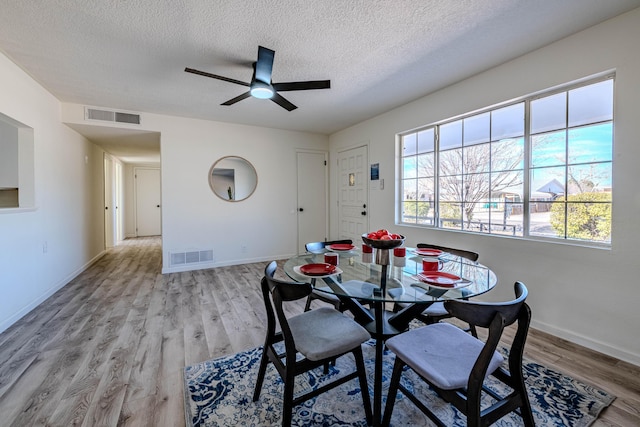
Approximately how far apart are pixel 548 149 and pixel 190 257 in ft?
15.8

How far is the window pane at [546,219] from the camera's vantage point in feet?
7.61

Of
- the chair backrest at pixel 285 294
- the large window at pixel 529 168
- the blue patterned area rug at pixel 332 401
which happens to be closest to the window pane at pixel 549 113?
the large window at pixel 529 168

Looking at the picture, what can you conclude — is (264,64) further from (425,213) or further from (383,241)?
(425,213)

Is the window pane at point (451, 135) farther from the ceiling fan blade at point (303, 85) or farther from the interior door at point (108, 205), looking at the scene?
the interior door at point (108, 205)

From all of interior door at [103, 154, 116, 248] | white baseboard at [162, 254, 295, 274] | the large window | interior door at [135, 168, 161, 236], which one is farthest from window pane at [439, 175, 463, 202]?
interior door at [135, 168, 161, 236]

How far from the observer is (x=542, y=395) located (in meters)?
1.57

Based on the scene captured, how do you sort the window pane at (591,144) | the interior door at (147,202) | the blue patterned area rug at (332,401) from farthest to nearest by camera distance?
the interior door at (147,202) → the window pane at (591,144) → the blue patterned area rug at (332,401)

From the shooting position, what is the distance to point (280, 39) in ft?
7.25

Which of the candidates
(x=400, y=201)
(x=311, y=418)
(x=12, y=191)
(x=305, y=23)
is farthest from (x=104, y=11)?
(x=400, y=201)

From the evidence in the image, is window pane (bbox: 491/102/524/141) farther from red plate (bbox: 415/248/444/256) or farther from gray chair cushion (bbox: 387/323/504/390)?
gray chair cushion (bbox: 387/323/504/390)

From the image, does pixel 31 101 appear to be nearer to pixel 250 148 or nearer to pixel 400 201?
pixel 250 148

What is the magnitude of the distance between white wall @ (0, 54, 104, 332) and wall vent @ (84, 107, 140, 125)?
32 centimetres

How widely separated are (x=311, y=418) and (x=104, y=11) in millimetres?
2963

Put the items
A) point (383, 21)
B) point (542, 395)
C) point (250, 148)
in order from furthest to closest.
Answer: point (250, 148)
point (383, 21)
point (542, 395)
